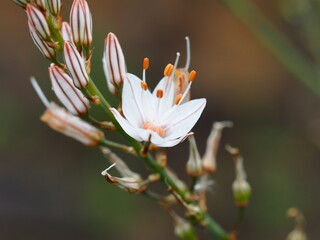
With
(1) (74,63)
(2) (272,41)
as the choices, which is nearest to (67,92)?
(1) (74,63)

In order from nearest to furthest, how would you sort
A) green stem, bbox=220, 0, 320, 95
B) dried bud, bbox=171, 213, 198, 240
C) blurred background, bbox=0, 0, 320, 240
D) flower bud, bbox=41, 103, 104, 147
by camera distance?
flower bud, bbox=41, 103, 104, 147 → dried bud, bbox=171, 213, 198, 240 → green stem, bbox=220, 0, 320, 95 → blurred background, bbox=0, 0, 320, 240

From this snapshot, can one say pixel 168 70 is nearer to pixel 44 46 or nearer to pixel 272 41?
pixel 44 46

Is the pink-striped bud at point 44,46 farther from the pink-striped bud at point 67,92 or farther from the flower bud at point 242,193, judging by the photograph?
the flower bud at point 242,193

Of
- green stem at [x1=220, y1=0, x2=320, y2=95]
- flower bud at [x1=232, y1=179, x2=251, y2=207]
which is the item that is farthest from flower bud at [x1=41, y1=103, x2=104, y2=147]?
green stem at [x1=220, y1=0, x2=320, y2=95]

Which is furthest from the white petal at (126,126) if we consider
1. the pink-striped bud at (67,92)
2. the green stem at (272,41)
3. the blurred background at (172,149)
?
the blurred background at (172,149)

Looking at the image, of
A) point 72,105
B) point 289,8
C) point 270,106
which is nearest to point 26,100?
point 270,106

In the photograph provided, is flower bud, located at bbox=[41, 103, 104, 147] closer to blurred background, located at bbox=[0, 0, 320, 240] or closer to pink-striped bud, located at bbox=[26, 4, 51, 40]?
pink-striped bud, located at bbox=[26, 4, 51, 40]

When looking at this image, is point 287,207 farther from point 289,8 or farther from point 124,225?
point 289,8
